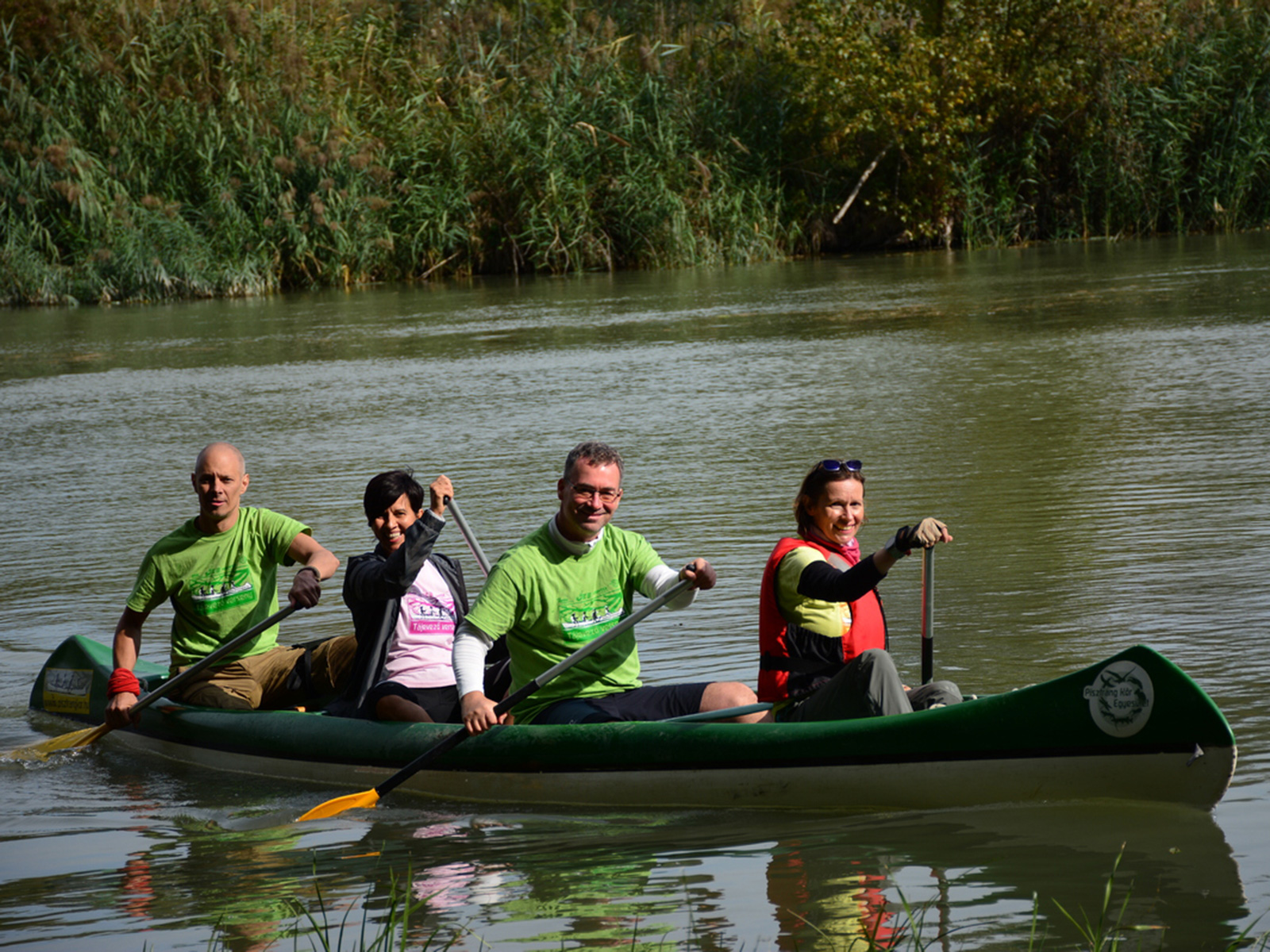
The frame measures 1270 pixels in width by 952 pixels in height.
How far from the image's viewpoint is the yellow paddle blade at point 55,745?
575 centimetres

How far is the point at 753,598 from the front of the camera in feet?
22.1

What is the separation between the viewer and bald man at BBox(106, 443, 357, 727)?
18.0ft

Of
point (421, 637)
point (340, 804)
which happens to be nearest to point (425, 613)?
point (421, 637)

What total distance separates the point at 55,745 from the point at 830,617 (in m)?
3.10

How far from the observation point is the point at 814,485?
425 cm

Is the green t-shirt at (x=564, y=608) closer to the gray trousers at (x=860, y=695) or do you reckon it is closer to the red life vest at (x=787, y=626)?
the red life vest at (x=787, y=626)

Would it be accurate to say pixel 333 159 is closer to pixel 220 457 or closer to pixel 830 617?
pixel 220 457

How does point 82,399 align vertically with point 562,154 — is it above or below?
below

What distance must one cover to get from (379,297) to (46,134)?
17.7ft

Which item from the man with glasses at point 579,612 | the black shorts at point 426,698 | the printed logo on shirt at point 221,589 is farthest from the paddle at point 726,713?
the printed logo on shirt at point 221,589

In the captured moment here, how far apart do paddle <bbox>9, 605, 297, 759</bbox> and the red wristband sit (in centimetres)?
6

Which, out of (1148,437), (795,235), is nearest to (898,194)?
(795,235)

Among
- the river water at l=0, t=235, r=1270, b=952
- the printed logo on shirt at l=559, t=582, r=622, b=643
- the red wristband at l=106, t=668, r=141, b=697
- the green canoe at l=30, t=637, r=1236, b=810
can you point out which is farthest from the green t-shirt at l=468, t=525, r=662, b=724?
the red wristband at l=106, t=668, r=141, b=697

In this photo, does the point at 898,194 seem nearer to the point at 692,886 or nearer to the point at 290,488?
the point at 290,488
